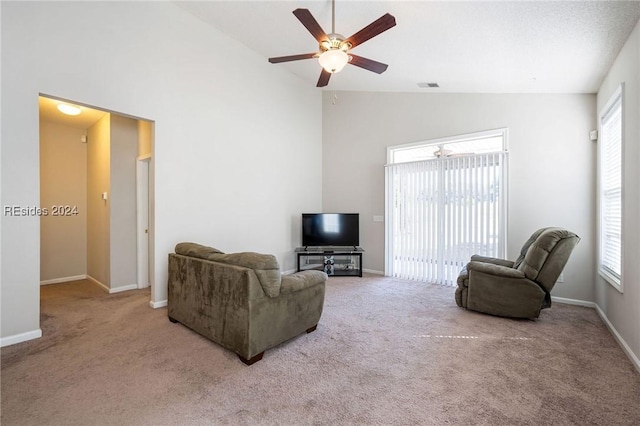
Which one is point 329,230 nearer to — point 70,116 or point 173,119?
point 173,119

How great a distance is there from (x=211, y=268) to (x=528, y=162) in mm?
4287

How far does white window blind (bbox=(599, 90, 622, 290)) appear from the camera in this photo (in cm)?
295

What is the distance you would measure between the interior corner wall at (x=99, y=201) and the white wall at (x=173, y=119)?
1397 mm

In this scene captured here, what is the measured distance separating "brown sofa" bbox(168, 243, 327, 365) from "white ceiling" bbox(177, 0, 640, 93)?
2.78 m

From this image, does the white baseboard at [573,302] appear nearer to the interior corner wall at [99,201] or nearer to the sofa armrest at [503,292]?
the sofa armrest at [503,292]

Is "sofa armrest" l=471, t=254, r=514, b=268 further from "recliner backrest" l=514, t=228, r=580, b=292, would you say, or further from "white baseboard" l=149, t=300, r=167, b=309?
"white baseboard" l=149, t=300, r=167, b=309

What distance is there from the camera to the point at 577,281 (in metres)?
3.76

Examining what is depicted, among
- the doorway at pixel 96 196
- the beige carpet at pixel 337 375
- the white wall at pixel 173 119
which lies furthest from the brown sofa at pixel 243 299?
the doorway at pixel 96 196

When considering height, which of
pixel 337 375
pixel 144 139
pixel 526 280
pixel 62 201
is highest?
pixel 144 139

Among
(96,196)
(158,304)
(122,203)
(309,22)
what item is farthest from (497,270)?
(96,196)

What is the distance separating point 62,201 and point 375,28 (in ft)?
17.9

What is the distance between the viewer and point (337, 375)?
2.13 meters

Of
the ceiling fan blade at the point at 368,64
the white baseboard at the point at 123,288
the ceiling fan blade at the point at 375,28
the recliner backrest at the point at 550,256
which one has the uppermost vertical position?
the ceiling fan blade at the point at 375,28

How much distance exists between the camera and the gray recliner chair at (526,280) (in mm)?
3070
